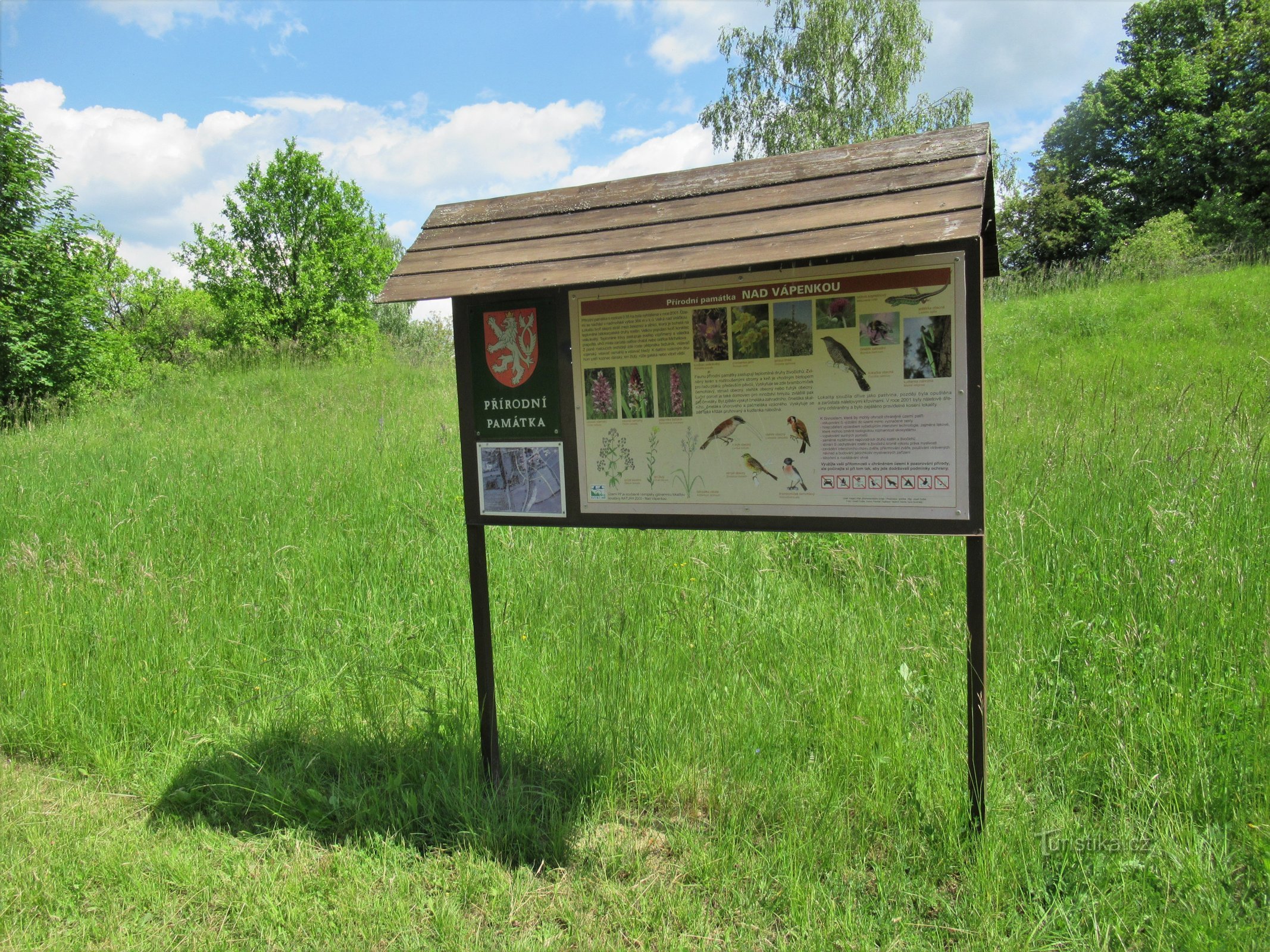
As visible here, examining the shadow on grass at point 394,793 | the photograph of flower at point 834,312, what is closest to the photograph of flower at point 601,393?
the photograph of flower at point 834,312

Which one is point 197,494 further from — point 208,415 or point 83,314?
point 83,314

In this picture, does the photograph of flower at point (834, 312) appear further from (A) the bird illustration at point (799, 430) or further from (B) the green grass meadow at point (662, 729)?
(B) the green grass meadow at point (662, 729)

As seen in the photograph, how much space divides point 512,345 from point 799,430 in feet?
3.88

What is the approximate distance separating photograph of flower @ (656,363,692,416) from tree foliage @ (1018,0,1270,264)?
1487 inches

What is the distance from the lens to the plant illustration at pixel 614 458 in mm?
2701

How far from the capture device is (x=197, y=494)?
6.28 meters

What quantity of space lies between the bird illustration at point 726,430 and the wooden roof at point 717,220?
1.74 ft

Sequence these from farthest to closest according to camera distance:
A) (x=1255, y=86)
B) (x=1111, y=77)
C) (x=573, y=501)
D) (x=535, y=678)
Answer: (x=1111, y=77)
(x=1255, y=86)
(x=535, y=678)
(x=573, y=501)

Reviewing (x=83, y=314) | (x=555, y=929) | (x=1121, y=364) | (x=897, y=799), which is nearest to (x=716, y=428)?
(x=897, y=799)

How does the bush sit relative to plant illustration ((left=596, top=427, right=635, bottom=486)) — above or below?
above

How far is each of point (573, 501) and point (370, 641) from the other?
189cm

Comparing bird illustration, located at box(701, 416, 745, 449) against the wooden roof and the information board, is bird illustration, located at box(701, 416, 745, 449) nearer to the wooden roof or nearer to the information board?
the information board

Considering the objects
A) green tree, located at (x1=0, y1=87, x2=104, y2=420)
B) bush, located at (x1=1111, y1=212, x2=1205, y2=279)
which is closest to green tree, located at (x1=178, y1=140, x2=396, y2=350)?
green tree, located at (x1=0, y1=87, x2=104, y2=420)

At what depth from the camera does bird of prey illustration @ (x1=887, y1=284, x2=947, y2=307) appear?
2209mm
